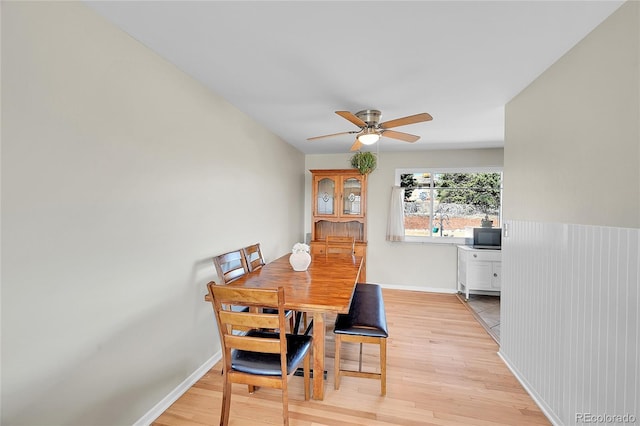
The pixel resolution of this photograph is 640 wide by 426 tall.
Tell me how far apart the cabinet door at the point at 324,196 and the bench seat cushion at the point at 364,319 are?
7.14ft

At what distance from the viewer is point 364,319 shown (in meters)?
2.06

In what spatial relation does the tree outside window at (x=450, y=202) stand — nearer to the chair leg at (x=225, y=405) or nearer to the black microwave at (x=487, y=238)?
the black microwave at (x=487, y=238)

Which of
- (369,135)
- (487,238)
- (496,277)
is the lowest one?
(496,277)

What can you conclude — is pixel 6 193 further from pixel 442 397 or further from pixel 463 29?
pixel 442 397

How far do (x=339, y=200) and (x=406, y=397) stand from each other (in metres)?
2.96

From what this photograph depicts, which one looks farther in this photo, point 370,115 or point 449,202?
point 449,202

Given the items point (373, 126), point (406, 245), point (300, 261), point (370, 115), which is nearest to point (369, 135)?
point (373, 126)

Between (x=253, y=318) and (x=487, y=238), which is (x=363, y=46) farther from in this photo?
(x=487, y=238)

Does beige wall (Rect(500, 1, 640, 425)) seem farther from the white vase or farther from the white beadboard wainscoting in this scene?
the white vase

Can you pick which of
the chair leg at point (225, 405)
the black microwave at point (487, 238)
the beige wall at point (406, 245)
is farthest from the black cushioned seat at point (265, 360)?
the black microwave at point (487, 238)

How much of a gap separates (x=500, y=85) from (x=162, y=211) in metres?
2.68

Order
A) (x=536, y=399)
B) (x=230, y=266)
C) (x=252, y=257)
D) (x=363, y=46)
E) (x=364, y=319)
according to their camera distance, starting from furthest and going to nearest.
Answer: (x=252, y=257) → (x=230, y=266) → (x=364, y=319) → (x=536, y=399) → (x=363, y=46)

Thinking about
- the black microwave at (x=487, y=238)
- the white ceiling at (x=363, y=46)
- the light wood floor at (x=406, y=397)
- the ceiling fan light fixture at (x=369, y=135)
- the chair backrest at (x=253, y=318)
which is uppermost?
the white ceiling at (x=363, y=46)

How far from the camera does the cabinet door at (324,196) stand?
14.9 feet
